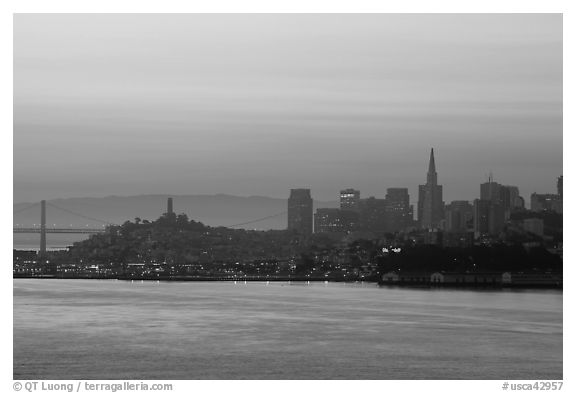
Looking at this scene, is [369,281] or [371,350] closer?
[371,350]

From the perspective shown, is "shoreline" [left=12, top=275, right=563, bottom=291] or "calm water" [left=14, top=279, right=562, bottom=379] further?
"shoreline" [left=12, top=275, right=563, bottom=291]

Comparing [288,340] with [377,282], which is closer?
[288,340]

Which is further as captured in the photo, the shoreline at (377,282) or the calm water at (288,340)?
the shoreline at (377,282)

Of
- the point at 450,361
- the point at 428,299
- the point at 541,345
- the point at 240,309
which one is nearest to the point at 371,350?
the point at 450,361
